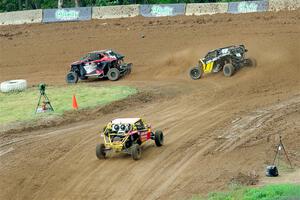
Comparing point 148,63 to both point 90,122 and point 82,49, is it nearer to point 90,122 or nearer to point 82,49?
point 82,49

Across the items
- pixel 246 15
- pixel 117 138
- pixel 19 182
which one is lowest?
pixel 19 182

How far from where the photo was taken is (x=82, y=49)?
41.4 meters

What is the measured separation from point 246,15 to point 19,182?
24.6 meters

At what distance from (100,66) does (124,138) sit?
13.7 metres

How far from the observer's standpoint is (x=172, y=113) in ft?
84.7

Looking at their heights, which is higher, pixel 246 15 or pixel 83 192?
pixel 246 15

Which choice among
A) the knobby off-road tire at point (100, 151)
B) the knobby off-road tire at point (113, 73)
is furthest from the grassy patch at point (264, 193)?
the knobby off-road tire at point (113, 73)

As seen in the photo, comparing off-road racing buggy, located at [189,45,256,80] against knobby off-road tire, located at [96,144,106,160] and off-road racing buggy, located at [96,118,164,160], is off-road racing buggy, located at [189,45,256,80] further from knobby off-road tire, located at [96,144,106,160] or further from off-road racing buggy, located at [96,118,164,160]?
knobby off-road tire, located at [96,144,106,160]

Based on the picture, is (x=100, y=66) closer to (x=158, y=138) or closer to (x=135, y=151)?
(x=158, y=138)

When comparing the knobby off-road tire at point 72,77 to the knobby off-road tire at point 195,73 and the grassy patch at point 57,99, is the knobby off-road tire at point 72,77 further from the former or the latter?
the knobby off-road tire at point 195,73

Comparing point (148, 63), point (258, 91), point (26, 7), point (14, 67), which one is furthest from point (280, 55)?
point (26, 7)

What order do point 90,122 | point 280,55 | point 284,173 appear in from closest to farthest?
1. point 284,173
2. point 90,122
3. point 280,55

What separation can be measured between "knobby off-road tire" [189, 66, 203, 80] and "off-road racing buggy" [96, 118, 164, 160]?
38.0 feet

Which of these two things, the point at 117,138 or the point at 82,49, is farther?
the point at 82,49
